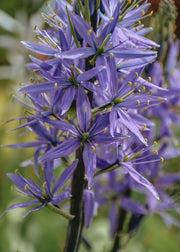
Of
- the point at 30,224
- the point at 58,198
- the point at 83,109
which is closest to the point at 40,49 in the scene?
the point at 83,109

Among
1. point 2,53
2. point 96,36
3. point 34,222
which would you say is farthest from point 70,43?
point 2,53

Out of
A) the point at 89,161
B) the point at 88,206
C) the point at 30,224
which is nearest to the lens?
the point at 89,161

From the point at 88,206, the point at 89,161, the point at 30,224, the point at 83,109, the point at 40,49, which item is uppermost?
the point at 40,49

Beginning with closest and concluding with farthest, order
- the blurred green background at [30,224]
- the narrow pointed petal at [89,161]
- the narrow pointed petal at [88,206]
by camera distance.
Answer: the narrow pointed petal at [89,161], the narrow pointed petal at [88,206], the blurred green background at [30,224]

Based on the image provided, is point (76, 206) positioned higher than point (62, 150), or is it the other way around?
point (62, 150)

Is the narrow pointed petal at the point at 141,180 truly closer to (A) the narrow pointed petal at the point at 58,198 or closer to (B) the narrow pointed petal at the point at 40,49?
(A) the narrow pointed petal at the point at 58,198

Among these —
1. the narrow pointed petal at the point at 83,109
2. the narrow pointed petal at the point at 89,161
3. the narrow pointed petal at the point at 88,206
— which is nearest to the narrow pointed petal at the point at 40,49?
the narrow pointed petal at the point at 83,109

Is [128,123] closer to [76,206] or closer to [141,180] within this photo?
[141,180]

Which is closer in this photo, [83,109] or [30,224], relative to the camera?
[83,109]

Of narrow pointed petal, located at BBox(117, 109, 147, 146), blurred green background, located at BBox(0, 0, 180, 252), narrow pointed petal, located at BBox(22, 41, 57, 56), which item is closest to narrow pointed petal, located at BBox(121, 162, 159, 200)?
narrow pointed petal, located at BBox(117, 109, 147, 146)

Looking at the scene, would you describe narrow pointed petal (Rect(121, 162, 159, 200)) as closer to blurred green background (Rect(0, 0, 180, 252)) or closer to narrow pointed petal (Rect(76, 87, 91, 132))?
narrow pointed petal (Rect(76, 87, 91, 132))

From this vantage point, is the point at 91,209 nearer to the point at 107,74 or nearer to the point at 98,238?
the point at 107,74
